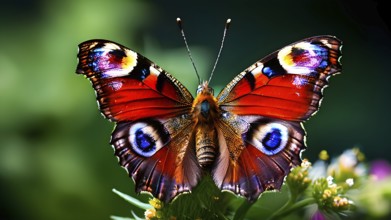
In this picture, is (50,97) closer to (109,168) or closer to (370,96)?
(109,168)

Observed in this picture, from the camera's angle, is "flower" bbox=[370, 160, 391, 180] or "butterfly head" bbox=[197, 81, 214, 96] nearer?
"butterfly head" bbox=[197, 81, 214, 96]

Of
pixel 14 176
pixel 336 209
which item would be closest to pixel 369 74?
pixel 14 176

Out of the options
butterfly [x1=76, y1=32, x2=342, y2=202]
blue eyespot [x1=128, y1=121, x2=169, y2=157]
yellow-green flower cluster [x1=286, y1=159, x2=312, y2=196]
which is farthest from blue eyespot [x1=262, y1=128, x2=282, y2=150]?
blue eyespot [x1=128, y1=121, x2=169, y2=157]

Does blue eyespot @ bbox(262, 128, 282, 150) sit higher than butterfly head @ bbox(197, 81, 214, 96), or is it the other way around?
butterfly head @ bbox(197, 81, 214, 96)

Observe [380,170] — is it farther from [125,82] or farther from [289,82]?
[125,82]

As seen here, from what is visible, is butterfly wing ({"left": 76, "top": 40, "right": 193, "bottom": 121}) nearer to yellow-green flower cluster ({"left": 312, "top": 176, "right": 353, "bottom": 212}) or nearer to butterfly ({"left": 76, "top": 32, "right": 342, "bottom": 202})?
butterfly ({"left": 76, "top": 32, "right": 342, "bottom": 202})

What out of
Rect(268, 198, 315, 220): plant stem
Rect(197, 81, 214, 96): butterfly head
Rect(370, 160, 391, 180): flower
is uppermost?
Rect(197, 81, 214, 96): butterfly head

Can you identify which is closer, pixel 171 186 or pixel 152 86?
pixel 171 186
